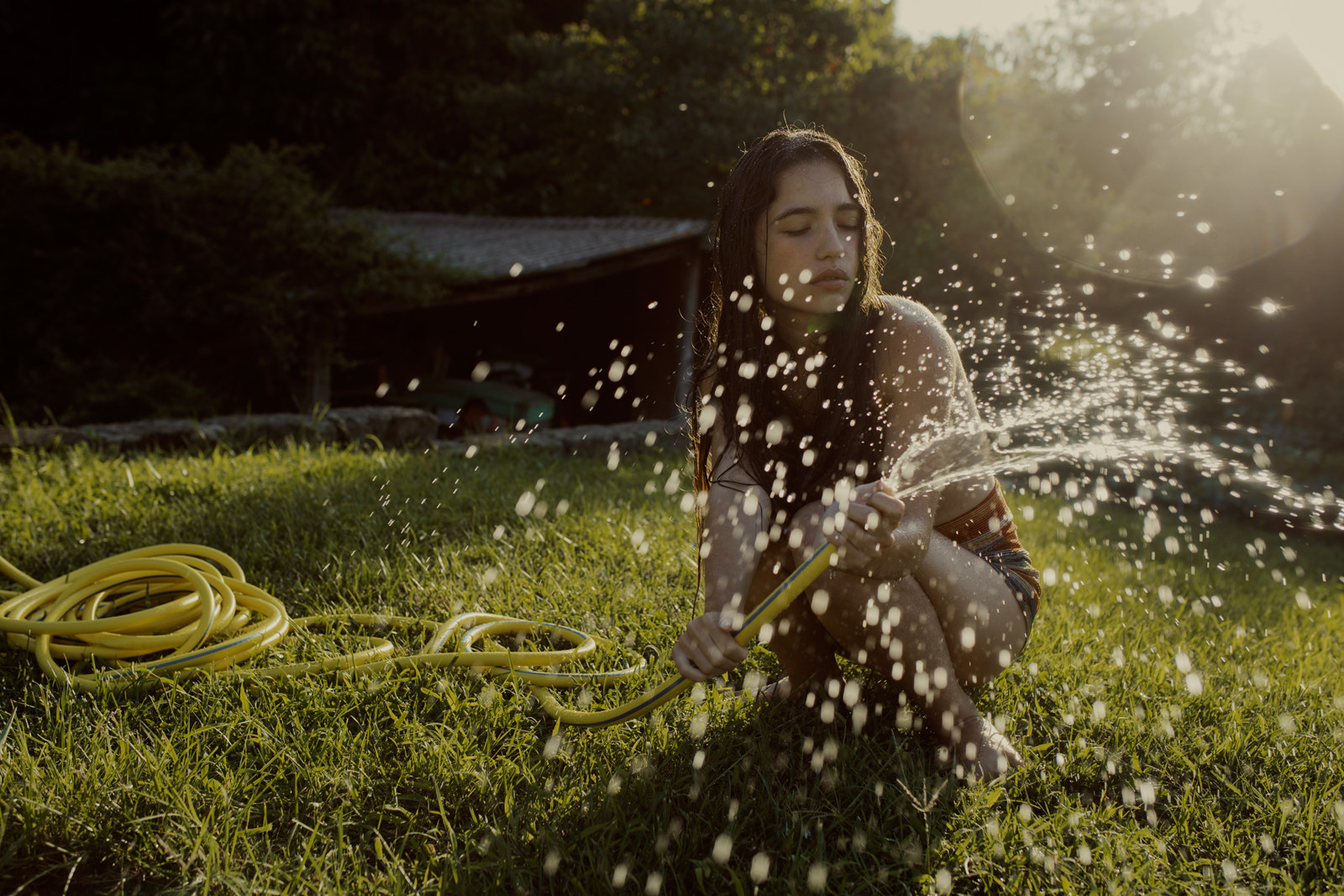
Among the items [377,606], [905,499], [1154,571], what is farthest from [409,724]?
[1154,571]

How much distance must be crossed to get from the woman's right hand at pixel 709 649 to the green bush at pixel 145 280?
6.14 m

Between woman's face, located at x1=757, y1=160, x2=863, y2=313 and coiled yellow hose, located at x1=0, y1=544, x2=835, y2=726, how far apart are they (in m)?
1.00

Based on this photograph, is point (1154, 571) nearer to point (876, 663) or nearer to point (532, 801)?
point (876, 663)

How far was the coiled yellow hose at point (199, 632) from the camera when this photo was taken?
206 centimetres

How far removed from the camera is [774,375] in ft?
6.96

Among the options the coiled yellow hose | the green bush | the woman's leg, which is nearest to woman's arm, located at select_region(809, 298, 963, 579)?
the woman's leg

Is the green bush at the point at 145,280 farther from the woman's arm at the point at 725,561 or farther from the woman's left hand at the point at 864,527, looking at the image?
the woman's left hand at the point at 864,527

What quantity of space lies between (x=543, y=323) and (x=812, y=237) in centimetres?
1021

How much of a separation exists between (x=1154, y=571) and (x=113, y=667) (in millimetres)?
3992

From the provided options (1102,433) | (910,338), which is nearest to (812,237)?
(910,338)

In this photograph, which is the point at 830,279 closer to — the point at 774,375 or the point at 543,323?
the point at 774,375

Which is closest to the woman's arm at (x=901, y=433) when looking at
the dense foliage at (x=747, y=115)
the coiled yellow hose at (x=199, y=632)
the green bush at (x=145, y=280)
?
the coiled yellow hose at (x=199, y=632)

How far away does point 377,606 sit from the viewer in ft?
8.64

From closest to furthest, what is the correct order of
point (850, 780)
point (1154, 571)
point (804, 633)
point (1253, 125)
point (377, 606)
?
point (850, 780), point (804, 633), point (377, 606), point (1154, 571), point (1253, 125)
